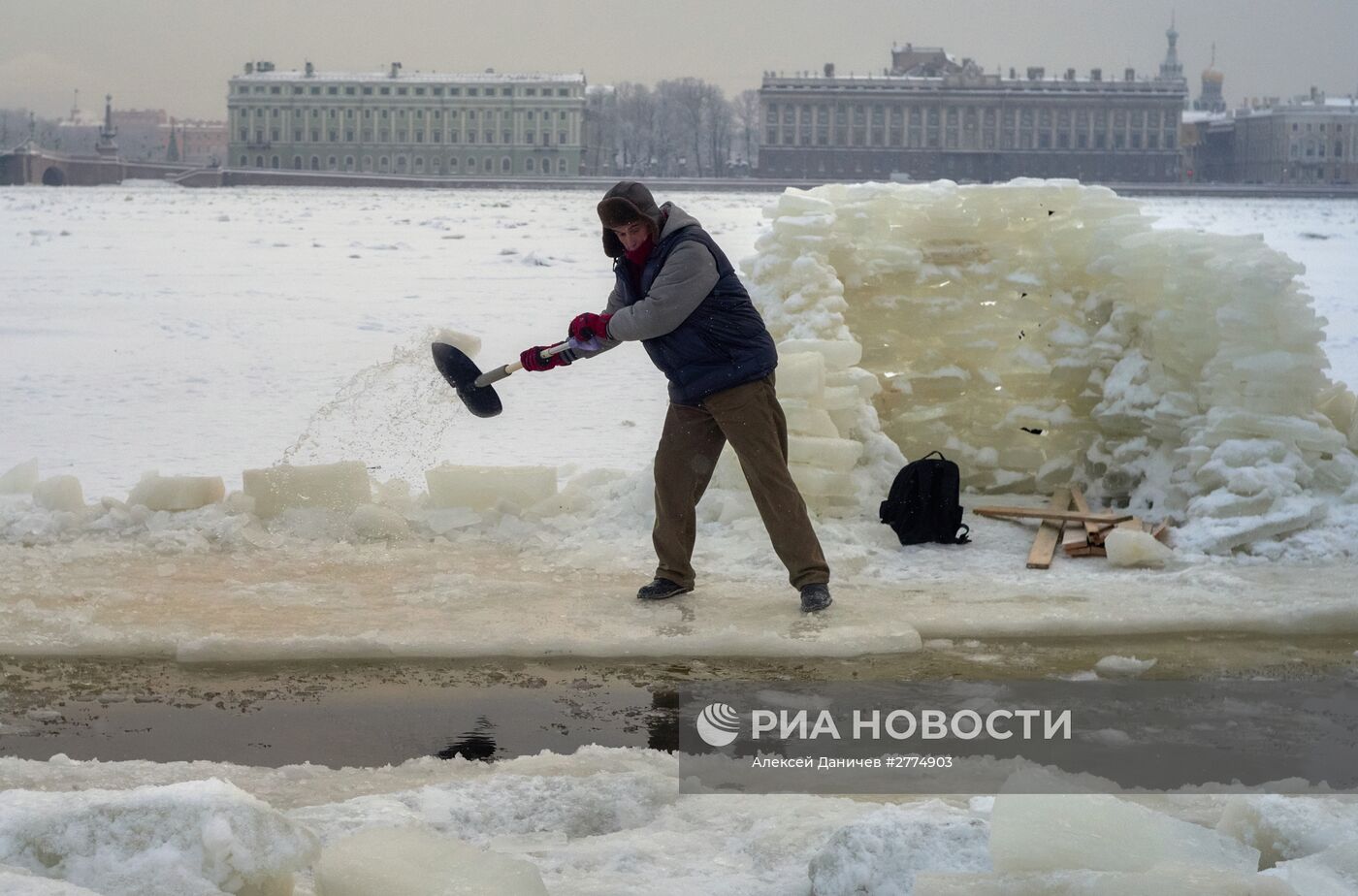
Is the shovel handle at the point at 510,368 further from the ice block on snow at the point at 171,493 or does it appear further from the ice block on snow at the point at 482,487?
the ice block on snow at the point at 171,493

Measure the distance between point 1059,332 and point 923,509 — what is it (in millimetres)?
1708

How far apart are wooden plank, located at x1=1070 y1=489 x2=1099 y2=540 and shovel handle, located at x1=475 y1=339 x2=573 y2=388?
2.39 metres

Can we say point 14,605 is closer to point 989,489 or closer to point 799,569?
point 799,569

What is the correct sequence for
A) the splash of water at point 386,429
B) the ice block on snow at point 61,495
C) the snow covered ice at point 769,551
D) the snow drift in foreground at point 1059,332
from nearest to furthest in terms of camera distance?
the snow covered ice at point 769,551
the ice block on snow at point 61,495
the snow drift in foreground at point 1059,332
the splash of water at point 386,429

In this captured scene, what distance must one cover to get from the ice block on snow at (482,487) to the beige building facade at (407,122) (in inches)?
3799

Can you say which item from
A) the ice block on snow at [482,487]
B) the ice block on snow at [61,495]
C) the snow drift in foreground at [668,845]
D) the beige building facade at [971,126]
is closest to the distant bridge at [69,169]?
the beige building facade at [971,126]

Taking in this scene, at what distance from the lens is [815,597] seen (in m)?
5.27

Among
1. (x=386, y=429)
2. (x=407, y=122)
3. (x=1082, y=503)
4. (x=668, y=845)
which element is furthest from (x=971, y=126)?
(x=668, y=845)

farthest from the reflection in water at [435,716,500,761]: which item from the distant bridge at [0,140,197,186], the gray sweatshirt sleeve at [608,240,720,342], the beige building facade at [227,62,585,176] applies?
the beige building facade at [227,62,585,176]

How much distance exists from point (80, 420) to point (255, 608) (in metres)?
5.44

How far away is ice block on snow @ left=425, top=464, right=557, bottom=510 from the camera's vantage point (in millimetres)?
6621

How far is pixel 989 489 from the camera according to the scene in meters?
7.43

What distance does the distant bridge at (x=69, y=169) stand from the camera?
7919cm

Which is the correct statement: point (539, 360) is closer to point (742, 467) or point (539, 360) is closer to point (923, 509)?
point (742, 467)
